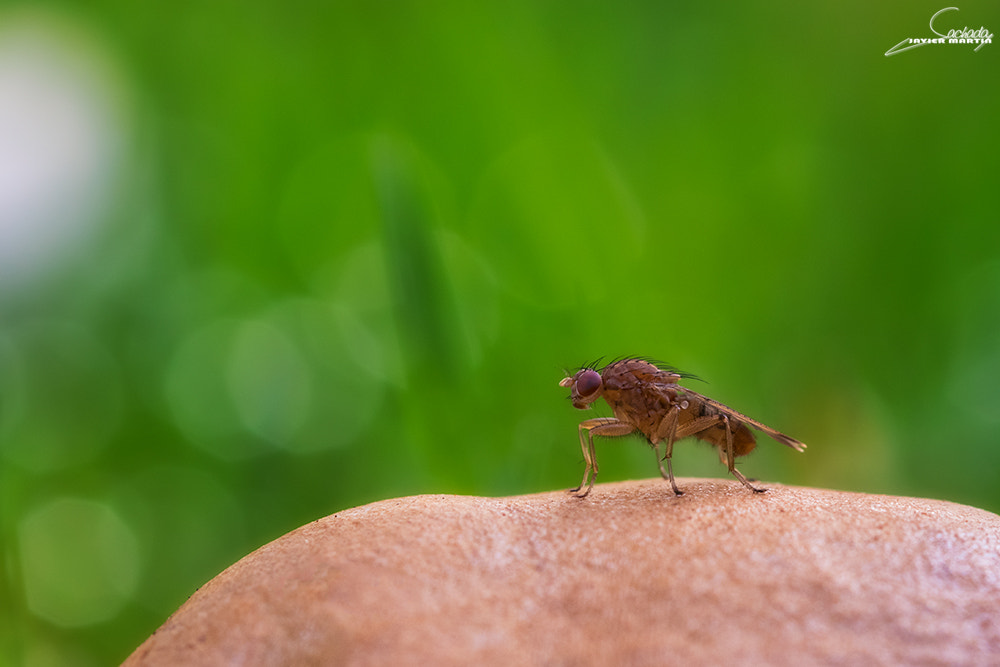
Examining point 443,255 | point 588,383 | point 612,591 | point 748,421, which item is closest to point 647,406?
point 588,383

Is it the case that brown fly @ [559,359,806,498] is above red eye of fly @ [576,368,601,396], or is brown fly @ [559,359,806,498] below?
below

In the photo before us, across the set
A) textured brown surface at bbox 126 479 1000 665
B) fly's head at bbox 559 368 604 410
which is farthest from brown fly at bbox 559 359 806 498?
textured brown surface at bbox 126 479 1000 665

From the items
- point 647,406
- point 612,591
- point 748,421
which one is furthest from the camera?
point 647,406

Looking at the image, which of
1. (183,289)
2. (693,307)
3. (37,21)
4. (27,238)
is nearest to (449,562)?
(693,307)

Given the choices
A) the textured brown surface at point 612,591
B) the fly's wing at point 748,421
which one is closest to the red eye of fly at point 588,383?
the fly's wing at point 748,421

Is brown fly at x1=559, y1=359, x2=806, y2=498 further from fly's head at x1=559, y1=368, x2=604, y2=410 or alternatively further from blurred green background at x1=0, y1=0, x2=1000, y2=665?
blurred green background at x1=0, y1=0, x2=1000, y2=665

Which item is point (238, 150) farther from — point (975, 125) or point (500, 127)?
point (975, 125)

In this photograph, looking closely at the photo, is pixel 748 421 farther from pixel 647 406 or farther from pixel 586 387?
pixel 586 387
